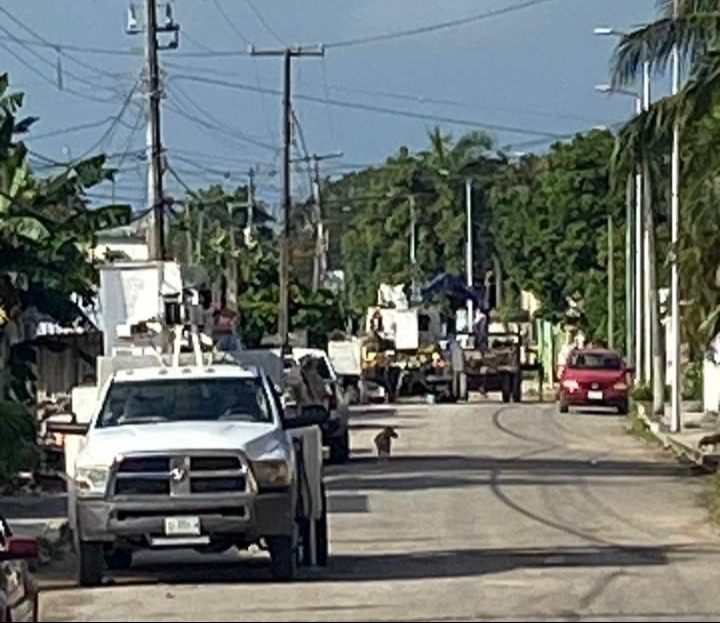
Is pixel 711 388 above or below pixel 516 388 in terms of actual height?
above

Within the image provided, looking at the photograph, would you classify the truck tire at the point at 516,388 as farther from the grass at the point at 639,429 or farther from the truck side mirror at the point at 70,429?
the truck side mirror at the point at 70,429

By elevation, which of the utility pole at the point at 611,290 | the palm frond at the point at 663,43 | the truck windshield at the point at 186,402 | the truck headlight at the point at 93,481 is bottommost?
the truck headlight at the point at 93,481

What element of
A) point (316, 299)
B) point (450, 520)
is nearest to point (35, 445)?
point (450, 520)

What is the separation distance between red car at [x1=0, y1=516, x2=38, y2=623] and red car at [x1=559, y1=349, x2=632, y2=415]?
43.3 metres

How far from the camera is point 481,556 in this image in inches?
900

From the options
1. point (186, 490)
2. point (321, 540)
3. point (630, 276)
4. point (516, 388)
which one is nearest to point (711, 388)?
point (516, 388)

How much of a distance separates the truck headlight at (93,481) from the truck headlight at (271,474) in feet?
4.18

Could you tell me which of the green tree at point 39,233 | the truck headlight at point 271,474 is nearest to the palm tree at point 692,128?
the green tree at point 39,233

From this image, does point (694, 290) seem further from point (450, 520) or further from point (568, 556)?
point (568, 556)

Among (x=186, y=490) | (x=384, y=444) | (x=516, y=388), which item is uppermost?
(x=186, y=490)

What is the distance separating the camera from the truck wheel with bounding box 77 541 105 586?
19766 mm

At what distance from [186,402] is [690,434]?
2732 centimetres

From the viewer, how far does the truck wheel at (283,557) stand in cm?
1977

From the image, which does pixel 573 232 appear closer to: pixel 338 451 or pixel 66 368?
pixel 66 368
